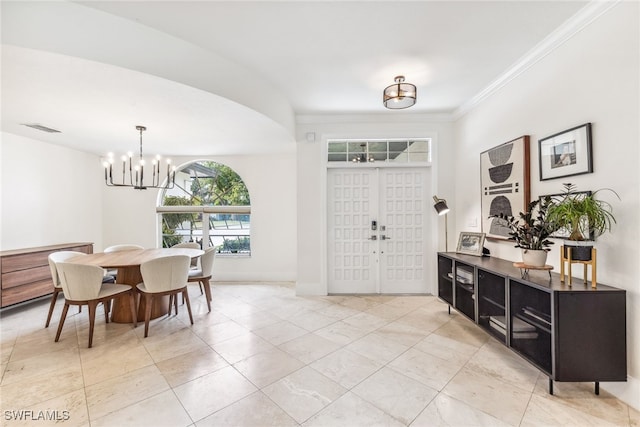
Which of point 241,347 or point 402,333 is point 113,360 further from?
point 402,333

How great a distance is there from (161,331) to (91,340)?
61 cm

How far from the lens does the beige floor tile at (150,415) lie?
164cm

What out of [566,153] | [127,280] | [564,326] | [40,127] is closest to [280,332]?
[127,280]

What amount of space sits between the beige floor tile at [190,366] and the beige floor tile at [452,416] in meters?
1.62

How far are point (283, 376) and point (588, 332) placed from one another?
222cm

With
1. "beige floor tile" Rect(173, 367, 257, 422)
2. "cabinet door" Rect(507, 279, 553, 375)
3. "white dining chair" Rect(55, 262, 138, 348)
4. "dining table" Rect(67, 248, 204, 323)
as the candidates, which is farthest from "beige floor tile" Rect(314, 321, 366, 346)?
"white dining chair" Rect(55, 262, 138, 348)

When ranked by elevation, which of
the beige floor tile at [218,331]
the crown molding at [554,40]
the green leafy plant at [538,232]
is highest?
the crown molding at [554,40]

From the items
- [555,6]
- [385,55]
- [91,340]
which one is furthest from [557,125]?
[91,340]

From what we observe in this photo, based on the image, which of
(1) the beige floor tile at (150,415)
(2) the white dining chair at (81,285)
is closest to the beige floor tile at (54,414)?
(1) the beige floor tile at (150,415)

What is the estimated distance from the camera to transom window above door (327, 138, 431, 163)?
4227 millimetres

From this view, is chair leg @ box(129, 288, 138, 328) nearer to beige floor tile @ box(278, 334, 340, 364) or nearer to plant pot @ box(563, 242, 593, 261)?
beige floor tile @ box(278, 334, 340, 364)

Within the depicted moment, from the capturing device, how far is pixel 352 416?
1700 mm

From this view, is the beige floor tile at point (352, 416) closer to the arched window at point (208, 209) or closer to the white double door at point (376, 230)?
the white double door at point (376, 230)

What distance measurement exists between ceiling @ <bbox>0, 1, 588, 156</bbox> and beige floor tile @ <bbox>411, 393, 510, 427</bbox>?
2898 mm
